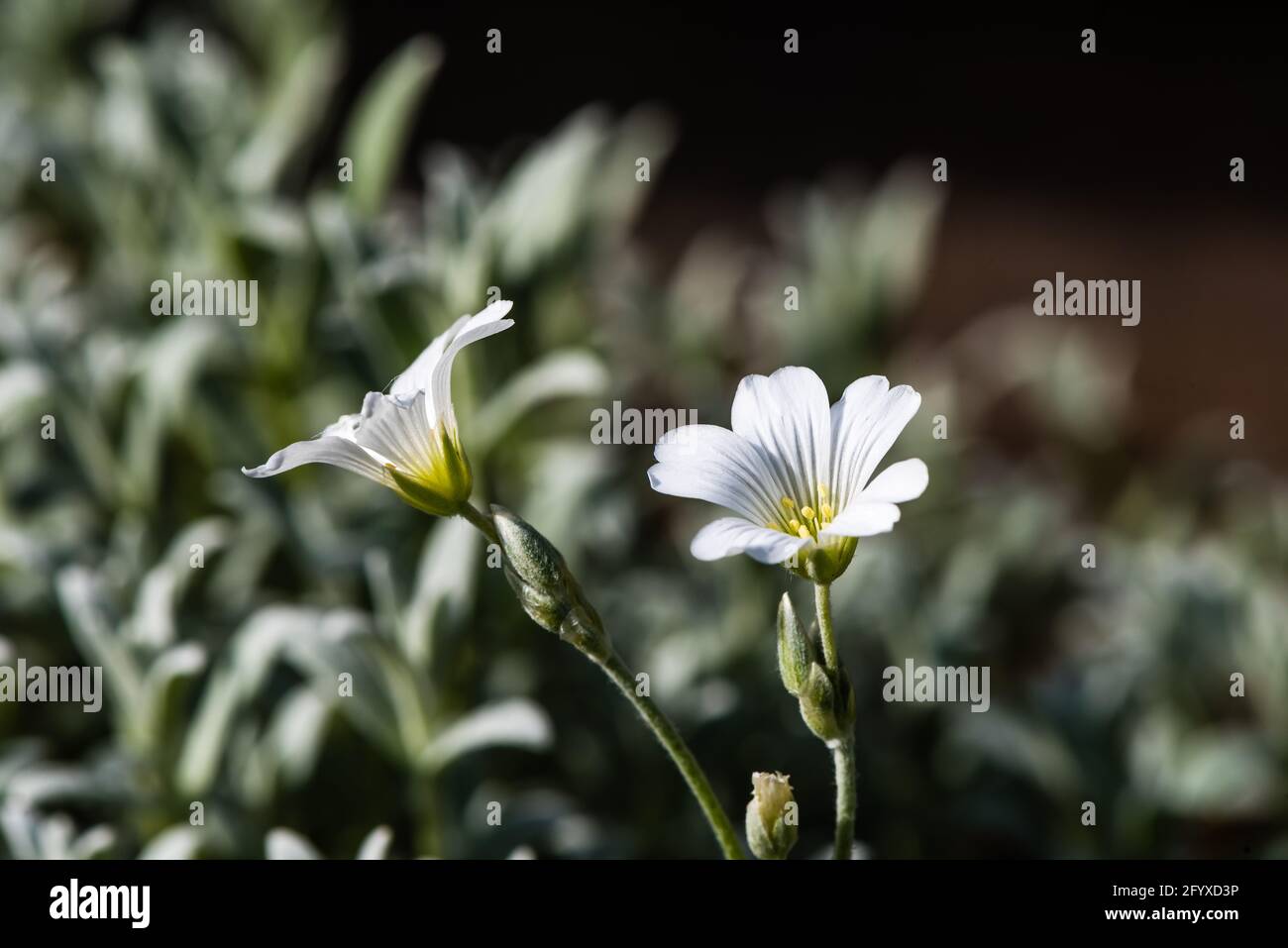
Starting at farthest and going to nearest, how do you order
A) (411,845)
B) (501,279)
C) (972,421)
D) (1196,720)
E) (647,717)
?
(972,421) < (1196,720) < (501,279) < (411,845) < (647,717)

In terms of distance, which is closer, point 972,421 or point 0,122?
point 0,122

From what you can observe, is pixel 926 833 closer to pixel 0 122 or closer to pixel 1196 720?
pixel 1196 720

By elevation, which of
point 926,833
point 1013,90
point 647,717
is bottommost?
point 926,833

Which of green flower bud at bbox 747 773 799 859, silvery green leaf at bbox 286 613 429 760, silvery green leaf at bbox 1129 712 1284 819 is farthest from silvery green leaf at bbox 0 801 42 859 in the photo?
silvery green leaf at bbox 1129 712 1284 819

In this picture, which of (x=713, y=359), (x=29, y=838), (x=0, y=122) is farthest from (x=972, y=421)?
(x=29, y=838)

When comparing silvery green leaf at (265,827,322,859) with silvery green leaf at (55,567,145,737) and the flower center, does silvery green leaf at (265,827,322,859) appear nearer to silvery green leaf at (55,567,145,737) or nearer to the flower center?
silvery green leaf at (55,567,145,737)

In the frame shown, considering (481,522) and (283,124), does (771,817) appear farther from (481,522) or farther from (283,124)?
(283,124)

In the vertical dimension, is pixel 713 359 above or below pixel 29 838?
above
